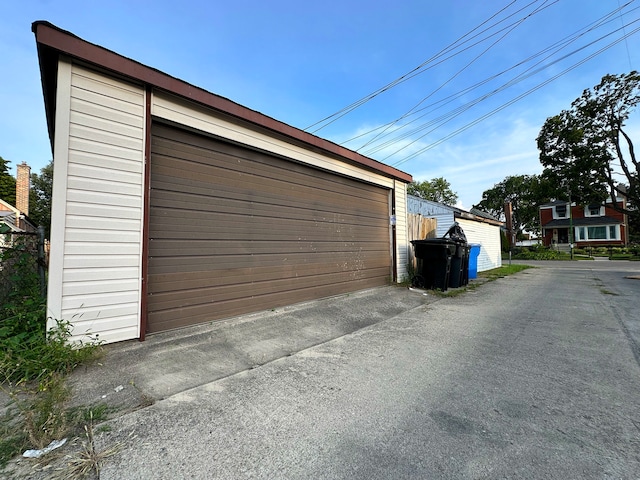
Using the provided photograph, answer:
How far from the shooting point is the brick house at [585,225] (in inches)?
1179

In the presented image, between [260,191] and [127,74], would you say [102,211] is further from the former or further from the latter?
[260,191]

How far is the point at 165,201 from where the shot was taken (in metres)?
3.71

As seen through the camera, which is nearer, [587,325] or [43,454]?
A: [43,454]

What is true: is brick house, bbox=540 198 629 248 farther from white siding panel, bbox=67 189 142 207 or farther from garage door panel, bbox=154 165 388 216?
white siding panel, bbox=67 189 142 207

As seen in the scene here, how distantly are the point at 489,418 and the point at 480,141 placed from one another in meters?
14.4

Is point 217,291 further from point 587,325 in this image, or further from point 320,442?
point 587,325

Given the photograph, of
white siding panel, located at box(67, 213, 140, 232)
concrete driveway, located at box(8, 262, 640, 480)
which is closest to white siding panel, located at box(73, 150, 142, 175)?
white siding panel, located at box(67, 213, 140, 232)

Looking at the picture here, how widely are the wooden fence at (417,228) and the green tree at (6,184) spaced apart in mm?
30632

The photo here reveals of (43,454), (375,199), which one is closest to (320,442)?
(43,454)

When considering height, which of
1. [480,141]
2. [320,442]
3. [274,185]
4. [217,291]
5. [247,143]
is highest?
[480,141]

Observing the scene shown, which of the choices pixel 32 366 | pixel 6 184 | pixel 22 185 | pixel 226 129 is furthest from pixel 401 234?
pixel 6 184

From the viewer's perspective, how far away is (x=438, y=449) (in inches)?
67.3

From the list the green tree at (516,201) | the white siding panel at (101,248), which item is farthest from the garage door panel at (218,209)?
the green tree at (516,201)

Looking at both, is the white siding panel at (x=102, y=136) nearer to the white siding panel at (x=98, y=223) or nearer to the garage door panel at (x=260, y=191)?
the garage door panel at (x=260, y=191)
